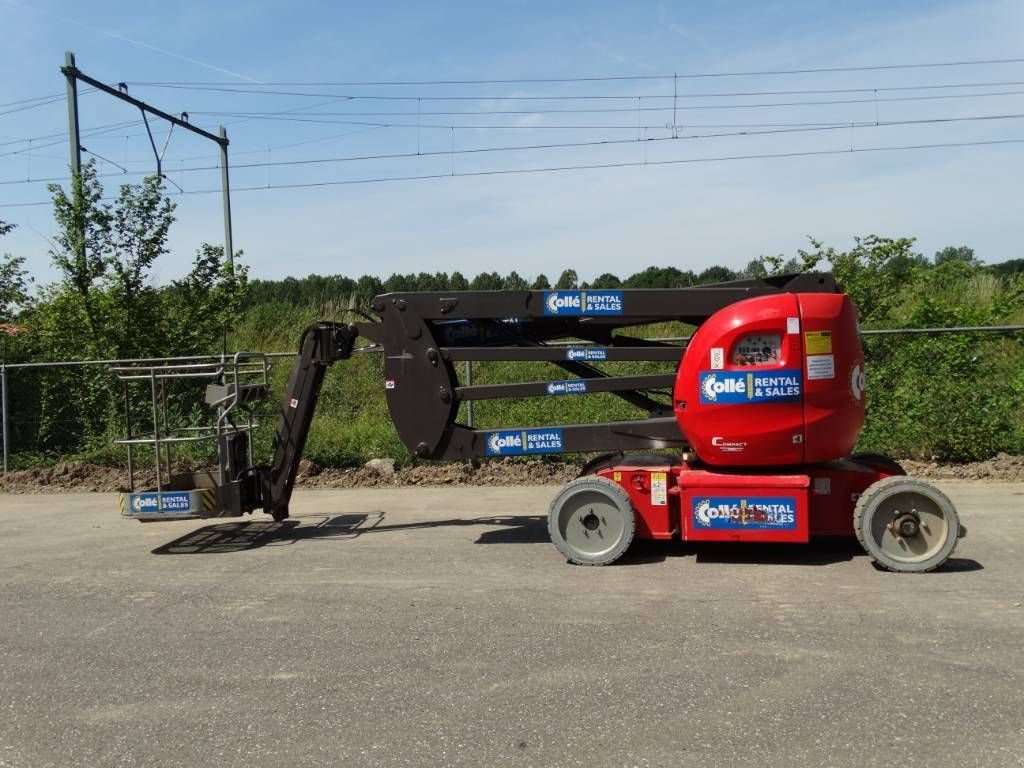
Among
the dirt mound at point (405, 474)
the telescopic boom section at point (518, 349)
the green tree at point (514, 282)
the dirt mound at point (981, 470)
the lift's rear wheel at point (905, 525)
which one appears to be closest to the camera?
the lift's rear wheel at point (905, 525)

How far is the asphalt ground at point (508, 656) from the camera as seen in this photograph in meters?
3.74

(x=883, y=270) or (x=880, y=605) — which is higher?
(x=883, y=270)

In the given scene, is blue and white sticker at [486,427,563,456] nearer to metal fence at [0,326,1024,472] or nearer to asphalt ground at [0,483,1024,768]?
asphalt ground at [0,483,1024,768]

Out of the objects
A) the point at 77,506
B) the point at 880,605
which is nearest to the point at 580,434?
the point at 880,605

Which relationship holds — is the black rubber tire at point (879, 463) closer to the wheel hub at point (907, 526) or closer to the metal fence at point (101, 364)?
the wheel hub at point (907, 526)

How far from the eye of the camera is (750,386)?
6.30m

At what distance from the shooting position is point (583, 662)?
4.65 m

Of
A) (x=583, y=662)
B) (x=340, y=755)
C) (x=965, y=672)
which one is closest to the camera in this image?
(x=340, y=755)

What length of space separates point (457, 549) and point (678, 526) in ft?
6.47

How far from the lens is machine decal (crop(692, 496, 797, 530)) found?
20.9 feet

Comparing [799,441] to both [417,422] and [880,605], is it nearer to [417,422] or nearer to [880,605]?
[880,605]

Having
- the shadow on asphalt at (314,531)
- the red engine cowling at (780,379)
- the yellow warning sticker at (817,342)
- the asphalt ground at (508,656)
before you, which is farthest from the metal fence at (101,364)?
the yellow warning sticker at (817,342)

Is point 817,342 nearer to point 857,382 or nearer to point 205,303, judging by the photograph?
point 857,382

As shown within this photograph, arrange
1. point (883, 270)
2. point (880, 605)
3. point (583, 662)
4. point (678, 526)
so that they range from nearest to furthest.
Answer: point (583, 662) < point (880, 605) < point (678, 526) < point (883, 270)
